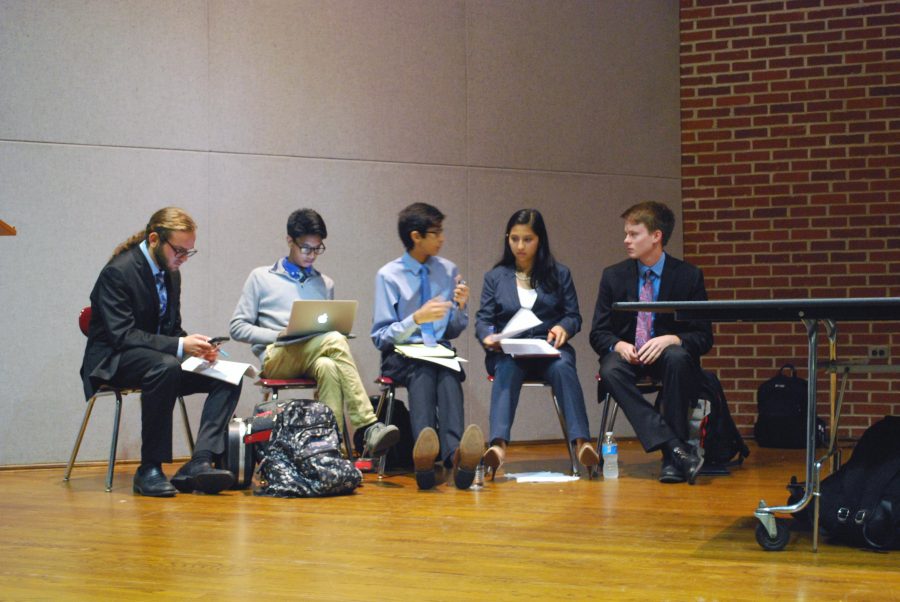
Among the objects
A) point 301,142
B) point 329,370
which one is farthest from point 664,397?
point 301,142

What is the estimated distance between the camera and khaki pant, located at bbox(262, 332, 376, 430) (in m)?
4.50

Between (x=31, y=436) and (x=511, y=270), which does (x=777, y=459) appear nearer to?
(x=511, y=270)

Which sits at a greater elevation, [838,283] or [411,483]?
[838,283]

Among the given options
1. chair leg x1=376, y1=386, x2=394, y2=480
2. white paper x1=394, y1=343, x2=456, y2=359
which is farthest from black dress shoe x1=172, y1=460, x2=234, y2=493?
white paper x1=394, y1=343, x2=456, y2=359

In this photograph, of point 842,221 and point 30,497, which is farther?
point 842,221

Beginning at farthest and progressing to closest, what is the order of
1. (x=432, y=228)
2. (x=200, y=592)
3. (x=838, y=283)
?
(x=838, y=283)
(x=432, y=228)
(x=200, y=592)

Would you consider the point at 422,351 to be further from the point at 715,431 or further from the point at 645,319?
the point at 715,431

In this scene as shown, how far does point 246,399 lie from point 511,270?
5.45 feet

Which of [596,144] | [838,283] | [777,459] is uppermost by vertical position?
[596,144]

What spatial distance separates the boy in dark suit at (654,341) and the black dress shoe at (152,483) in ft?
6.46

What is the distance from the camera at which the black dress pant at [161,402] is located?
13.8 ft

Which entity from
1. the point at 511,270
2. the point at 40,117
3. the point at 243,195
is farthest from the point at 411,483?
the point at 40,117

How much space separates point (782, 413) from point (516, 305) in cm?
188

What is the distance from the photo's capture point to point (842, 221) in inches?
238
